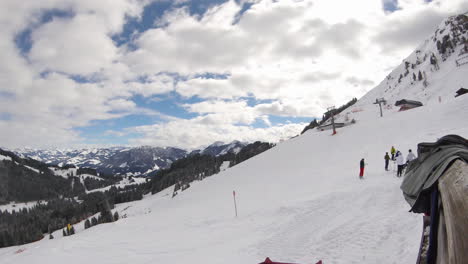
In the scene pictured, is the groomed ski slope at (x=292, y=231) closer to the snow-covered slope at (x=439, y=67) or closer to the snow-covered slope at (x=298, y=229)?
the snow-covered slope at (x=298, y=229)

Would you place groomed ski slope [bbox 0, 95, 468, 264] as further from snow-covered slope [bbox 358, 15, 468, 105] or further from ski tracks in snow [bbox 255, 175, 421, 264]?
snow-covered slope [bbox 358, 15, 468, 105]

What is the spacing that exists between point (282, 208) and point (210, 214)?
8687 millimetres

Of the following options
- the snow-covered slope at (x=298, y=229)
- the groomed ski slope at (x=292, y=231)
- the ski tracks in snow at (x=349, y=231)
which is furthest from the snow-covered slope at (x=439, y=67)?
the ski tracks in snow at (x=349, y=231)

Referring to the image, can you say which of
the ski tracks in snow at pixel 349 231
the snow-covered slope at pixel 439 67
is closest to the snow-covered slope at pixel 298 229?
the ski tracks in snow at pixel 349 231

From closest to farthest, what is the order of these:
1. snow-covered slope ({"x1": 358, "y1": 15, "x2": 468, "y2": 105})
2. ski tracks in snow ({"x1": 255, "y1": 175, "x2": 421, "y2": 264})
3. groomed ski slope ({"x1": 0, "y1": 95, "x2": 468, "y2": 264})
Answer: ski tracks in snow ({"x1": 255, "y1": 175, "x2": 421, "y2": 264}) < groomed ski slope ({"x1": 0, "y1": 95, "x2": 468, "y2": 264}) < snow-covered slope ({"x1": 358, "y1": 15, "x2": 468, "y2": 105})

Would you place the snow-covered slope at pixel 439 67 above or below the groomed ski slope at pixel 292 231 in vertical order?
above

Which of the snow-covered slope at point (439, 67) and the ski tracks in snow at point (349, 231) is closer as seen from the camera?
the ski tracks in snow at point (349, 231)

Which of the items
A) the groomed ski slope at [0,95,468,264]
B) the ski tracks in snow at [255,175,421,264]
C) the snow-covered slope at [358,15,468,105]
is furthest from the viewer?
the snow-covered slope at [358,15,468,105]

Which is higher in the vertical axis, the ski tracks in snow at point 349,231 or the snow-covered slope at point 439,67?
the snow-covered slope at point 439,67

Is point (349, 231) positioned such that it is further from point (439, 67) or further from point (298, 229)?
point (439, 67)

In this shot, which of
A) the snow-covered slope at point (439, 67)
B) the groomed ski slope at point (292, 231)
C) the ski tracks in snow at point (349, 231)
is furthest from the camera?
the snow-covered slope at point (439, 67)

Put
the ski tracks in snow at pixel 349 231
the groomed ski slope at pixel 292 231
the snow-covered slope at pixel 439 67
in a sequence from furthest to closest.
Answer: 1. the snow-covered slope at pixel 439 67
2. the groomed ski slope at pixel 292 231
3. the ski tracks in snow at pixel 349 231

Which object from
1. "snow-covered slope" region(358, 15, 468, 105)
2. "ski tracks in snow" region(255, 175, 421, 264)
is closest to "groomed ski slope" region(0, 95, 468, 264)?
"ski tracks in snow" region(255, 175, 421, 264)

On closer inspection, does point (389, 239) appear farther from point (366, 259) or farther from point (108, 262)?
point (108, 262)
